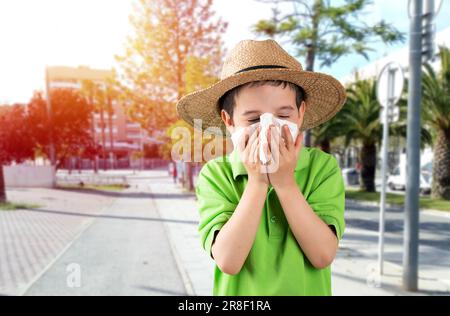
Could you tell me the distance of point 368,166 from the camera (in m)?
10.6

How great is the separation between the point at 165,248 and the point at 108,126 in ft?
6.85

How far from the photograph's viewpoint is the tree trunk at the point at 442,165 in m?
2.86

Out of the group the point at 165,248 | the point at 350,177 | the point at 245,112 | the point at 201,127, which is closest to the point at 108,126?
the point at 165,248

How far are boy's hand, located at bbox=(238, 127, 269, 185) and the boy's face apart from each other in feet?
0.24

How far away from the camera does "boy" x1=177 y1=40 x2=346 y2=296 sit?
0.73 m

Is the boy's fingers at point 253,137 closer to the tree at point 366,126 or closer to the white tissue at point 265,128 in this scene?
the white tissue at point 265,128

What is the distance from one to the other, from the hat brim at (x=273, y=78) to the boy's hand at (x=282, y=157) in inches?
6.5

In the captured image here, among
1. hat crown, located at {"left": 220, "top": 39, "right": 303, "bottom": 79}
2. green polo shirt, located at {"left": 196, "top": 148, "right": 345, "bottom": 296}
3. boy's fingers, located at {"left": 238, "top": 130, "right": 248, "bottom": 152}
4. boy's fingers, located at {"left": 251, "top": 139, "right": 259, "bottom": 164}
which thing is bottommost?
green polo shirt, located at {"left": 196, "top": 148, "right": 345, "bottom": 296}

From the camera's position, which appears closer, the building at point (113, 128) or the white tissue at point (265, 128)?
the white tissue at point (265, 128)

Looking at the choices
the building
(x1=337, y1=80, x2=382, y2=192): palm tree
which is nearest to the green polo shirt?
the building

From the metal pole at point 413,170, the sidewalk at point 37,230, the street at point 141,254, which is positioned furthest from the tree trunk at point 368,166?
the sidewalk at point 37,230

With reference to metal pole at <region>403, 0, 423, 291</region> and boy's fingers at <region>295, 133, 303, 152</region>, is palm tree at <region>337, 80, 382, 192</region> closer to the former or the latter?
metal pole at <region>403, 0, 423, 291</region>

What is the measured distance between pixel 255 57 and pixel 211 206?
43 cm
